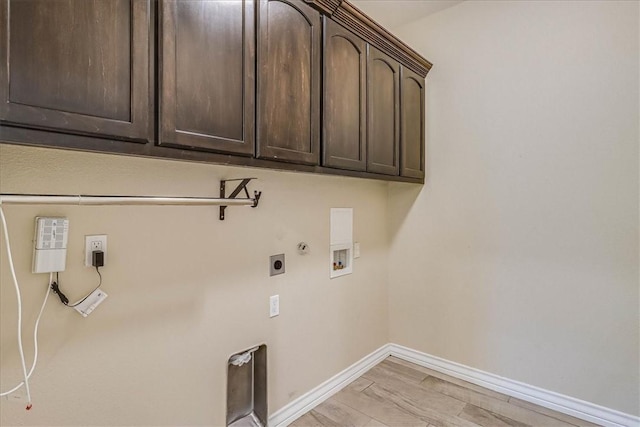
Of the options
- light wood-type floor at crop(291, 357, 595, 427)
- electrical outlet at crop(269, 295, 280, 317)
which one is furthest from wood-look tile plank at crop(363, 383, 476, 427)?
electrical outlet at crop(269, 295, 280, 317)

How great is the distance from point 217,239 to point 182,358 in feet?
1.97

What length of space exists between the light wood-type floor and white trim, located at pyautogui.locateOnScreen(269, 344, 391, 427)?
4 centimetres

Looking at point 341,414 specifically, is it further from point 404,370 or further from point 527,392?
point 527,392

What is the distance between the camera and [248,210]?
1902 mm

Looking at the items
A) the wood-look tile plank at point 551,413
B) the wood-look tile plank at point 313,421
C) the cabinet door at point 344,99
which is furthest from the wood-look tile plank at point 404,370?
the cabinet door at point 344,99

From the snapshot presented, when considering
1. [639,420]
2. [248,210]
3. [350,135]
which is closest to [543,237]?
[639,420]

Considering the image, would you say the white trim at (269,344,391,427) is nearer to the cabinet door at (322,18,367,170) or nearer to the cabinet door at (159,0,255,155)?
the cabinet door at (322,18,367,170)

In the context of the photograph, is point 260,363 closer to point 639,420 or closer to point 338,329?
point 338,329

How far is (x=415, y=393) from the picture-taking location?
2402mm

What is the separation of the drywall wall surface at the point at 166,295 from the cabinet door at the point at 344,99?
0.41 m

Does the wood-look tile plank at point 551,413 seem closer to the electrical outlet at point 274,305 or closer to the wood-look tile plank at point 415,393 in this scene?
the wood-look tile plank at point 415,393

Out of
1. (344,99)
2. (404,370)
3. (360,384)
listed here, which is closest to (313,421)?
(360,384)

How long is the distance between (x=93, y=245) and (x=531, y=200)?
2585mm

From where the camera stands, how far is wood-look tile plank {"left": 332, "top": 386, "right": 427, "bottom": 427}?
2.08m
